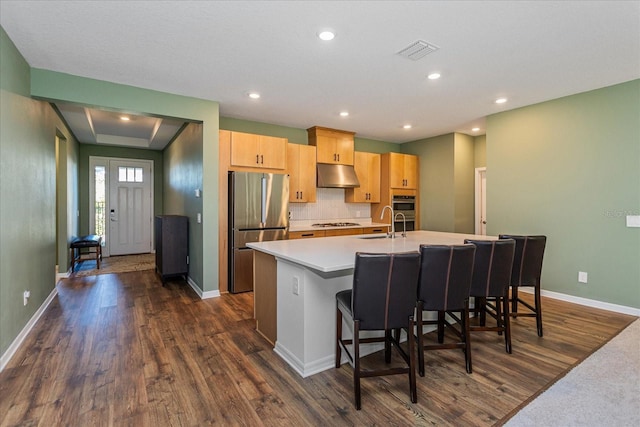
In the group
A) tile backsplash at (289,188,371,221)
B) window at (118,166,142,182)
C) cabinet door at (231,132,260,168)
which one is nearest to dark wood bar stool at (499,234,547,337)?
cabinet door at (231,132,260,168)

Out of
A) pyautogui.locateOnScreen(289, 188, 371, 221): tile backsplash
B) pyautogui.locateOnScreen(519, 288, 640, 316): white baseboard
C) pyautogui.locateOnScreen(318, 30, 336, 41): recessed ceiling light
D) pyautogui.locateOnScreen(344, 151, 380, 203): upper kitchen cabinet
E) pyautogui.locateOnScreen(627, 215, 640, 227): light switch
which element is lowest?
pyautogui.locateOnScreen(519, 288, 640, 316): white baseboard

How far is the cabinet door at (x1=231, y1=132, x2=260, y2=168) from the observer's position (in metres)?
4.62

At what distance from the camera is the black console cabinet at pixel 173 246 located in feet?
15.9

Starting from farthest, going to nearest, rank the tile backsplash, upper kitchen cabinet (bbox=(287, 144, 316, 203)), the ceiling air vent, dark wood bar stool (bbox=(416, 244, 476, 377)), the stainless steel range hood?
the tile backsplash < the stainless steel range hood < upper kitchen cabinet (bbox=(287, 144, 316, 203)) < the ceiling air vent < dark wood bar stool (bbox=(416, 244, 476, 377))

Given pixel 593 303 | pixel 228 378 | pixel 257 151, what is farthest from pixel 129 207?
pixel 593 303

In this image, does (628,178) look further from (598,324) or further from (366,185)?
(366,185)

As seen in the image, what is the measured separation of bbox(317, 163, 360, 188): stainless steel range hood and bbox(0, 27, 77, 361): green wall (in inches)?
148

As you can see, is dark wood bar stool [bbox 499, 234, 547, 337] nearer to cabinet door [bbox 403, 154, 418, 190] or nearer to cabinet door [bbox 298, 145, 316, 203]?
cabinet door [bbox 298, 145, 316, 203]

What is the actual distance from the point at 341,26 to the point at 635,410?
3.21 m

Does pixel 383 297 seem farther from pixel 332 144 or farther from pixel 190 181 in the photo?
pixel 332 144

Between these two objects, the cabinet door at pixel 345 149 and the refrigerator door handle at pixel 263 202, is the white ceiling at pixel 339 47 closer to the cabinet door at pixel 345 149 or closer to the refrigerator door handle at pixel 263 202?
the refrigerator door handle at pixel 263 202

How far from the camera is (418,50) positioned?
2.84 m

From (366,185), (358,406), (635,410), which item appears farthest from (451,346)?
(366,185)

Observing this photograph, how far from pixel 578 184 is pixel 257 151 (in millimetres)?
4305
